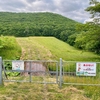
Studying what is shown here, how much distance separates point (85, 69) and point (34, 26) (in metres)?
52.4

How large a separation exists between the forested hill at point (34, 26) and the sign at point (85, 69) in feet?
121

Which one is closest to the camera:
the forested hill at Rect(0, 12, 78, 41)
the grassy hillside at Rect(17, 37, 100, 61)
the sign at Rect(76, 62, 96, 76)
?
the sign at Rect(76, 62, 96, 76)

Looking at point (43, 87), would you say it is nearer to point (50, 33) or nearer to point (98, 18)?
point (98, 18)

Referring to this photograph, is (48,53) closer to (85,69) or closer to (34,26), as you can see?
(85,69)

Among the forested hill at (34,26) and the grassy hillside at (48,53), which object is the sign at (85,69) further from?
the forested hill at (34,26)

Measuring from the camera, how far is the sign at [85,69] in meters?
9.98

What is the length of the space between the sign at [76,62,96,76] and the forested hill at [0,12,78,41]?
37.0 meters

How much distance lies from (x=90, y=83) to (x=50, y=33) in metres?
52.6

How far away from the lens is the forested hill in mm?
55184

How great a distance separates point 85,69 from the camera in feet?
32.8

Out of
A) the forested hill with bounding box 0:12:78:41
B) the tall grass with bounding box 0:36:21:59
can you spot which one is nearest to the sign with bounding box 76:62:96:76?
the tall grass with bounding box 0:36:21:59

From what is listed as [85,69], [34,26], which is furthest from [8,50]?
[34,26]

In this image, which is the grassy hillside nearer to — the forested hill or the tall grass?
the tall grass

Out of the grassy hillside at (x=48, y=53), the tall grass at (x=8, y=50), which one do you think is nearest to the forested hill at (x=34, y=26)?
the grassy hillside at (x=48, y=53)
